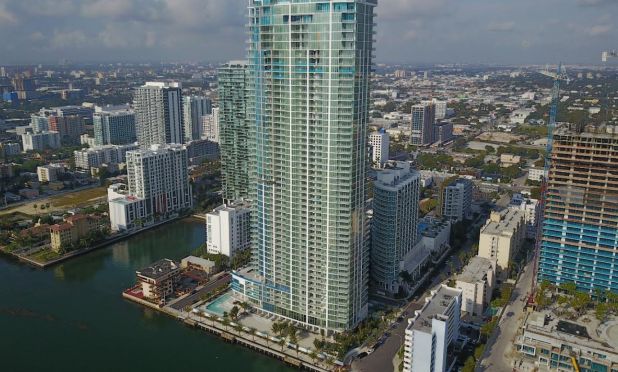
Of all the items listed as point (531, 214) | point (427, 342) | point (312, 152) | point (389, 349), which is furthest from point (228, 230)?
point (531, 214)

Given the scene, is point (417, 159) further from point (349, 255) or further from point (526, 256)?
point (349, 255)

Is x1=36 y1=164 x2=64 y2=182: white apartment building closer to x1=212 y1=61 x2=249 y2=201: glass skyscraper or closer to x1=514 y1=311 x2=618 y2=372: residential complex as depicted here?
x1=212 y1=61 x2=249 y2=201: glass skyscraper

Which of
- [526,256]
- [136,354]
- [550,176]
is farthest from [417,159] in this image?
[136,354]

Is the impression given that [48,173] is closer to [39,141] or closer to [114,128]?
[114,128]

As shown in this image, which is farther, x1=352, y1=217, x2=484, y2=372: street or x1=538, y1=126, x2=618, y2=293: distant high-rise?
x1=538, y1=126, x2=618, y2=293: distant high-rise

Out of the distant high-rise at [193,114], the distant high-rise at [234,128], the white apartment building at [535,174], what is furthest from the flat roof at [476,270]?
the distant high-rise at [193,114]

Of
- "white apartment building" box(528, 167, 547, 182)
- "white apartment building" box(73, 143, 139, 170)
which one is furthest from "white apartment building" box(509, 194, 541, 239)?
"white apartment building" box(73, 143, 139, 170)

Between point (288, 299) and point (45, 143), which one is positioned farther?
point (45, 143)
